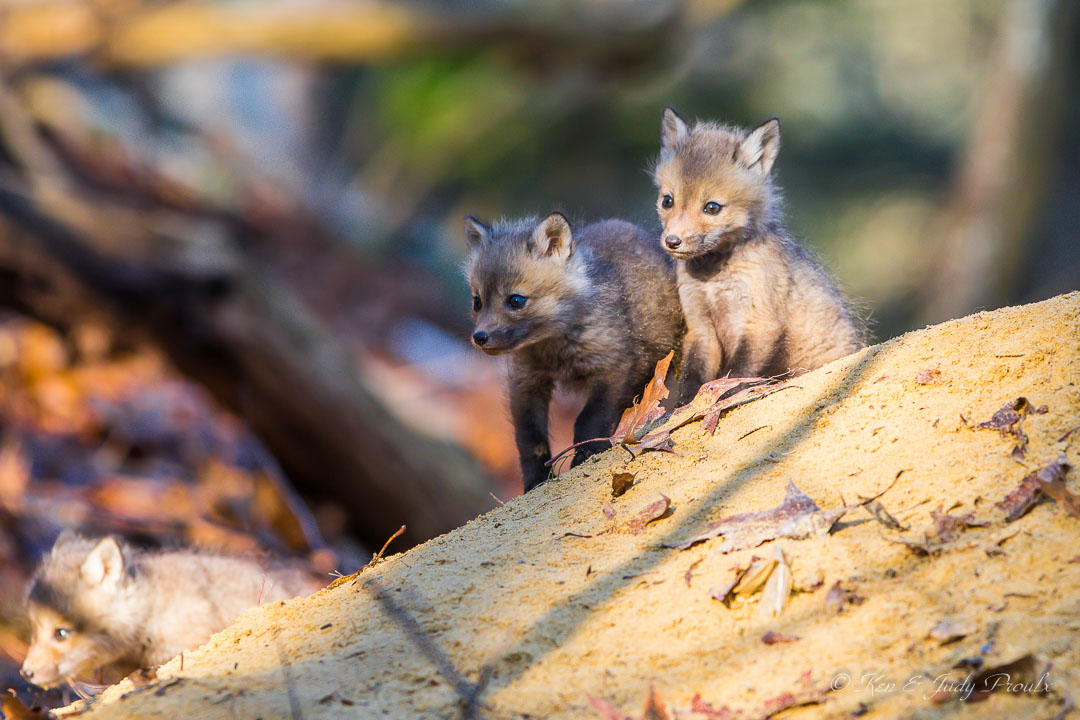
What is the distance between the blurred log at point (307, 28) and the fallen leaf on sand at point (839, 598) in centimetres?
1339

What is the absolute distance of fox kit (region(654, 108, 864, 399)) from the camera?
4.74 metres

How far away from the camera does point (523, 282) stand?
200 inches

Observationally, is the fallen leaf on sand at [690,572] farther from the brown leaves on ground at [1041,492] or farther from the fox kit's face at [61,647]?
the fox kit's face at [61,647]

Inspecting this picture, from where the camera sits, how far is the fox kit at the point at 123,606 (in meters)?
5.93

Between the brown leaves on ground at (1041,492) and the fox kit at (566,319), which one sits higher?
the fox kit at (566,319)

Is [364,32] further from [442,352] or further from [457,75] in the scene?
[442,352]

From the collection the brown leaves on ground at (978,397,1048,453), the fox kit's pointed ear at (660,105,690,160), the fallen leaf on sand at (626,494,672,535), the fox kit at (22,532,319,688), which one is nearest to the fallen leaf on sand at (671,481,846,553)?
the fallen leaf on sand at (626,494,672,535)

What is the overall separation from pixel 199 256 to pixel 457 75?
32.1 ft

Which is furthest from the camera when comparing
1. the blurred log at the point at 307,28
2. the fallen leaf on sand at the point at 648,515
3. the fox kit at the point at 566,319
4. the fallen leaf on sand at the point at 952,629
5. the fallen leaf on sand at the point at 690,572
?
the blurred log at the point at 307,28

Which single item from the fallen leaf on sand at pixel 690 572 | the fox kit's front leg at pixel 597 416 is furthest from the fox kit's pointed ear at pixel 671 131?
the fallen leaf on sand at pixel 690 572

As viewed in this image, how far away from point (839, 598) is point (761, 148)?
2969 millimetres

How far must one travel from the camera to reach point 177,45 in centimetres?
1363

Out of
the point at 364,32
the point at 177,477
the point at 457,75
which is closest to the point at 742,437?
the point at 177,477

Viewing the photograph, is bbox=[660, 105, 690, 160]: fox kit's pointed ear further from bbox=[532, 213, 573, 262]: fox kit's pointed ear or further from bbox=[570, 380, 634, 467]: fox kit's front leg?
bbox=[570, 380, 634, 467]: fox kit's front leg
